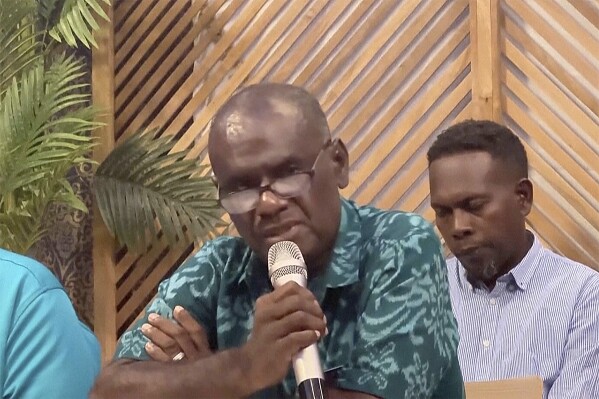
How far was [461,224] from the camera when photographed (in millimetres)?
2508

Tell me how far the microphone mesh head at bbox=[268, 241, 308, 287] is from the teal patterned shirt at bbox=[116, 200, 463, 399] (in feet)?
0.38

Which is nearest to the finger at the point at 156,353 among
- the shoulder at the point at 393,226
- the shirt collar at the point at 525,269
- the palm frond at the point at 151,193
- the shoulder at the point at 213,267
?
the shoulder at the point at 213,267

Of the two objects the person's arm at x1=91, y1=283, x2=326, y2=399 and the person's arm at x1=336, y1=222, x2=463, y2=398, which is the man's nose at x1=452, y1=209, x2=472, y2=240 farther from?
the person's arm at x1=91, y1=283, x2=326, y2=399

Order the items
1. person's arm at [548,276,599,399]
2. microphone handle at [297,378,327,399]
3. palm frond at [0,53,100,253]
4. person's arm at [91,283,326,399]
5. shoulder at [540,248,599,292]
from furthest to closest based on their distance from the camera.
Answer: palm frond at [0,53,100,253]
shoulder at [540,248,599,292]
person's arm at [548,276,599,399]
person's arm at [91,283,326,399]
microphone handle at [297,378,327,399]

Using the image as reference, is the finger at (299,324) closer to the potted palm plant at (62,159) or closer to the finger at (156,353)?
the finger at (156,353)

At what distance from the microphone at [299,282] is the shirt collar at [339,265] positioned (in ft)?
0.36

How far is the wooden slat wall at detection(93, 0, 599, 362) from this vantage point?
→ 115 inches

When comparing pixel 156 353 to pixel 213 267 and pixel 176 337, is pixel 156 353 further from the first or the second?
pixel 213 267

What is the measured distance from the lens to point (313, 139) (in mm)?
1302

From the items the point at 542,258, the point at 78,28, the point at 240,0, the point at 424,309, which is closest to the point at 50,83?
the point at 78,28

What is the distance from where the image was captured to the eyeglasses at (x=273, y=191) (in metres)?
1.24

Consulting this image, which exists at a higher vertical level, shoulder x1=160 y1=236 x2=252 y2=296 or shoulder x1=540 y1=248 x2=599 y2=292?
shoulder x1=540 y1=248 x2=599 y2=292

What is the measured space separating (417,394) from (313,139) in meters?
0.37

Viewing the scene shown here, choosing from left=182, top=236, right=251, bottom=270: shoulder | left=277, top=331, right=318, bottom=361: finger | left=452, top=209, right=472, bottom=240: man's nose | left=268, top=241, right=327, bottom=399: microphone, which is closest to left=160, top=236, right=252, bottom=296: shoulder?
left=182, top=236, right=251, bottom=270: shoulder
